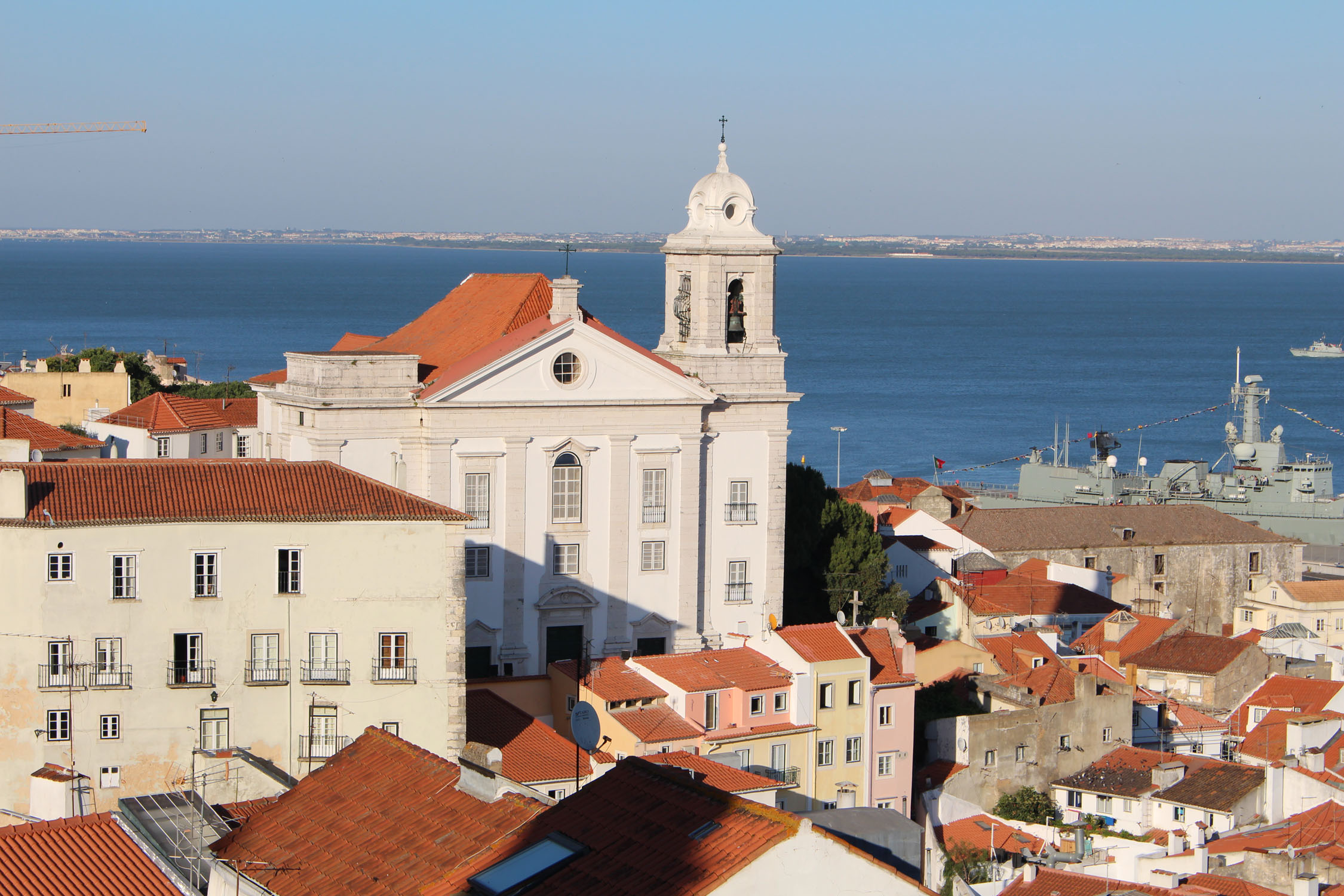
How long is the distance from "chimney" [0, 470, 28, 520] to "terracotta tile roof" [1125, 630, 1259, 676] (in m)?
28.4

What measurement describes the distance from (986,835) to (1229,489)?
43335 mm

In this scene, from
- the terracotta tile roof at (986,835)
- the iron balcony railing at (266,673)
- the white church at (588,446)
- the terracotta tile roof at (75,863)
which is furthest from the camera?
the white church at (588,446)

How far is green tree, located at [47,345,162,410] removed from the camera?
233ft

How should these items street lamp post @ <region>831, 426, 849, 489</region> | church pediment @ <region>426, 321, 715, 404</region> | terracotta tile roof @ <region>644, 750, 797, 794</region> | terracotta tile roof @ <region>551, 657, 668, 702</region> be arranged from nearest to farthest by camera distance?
terracotta tile roof @ <region>644, 750, 797, 794</region> < terracotta tile roof @ <region>551, 657, 668, 702</region> < church pediment @ <region>426, 321, 715, 404</region> < street lamp post @ <region>831, 426, 849, 489</region>

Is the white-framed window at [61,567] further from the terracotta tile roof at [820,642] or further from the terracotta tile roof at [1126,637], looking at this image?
the terracotta tile roof at [1126,637]

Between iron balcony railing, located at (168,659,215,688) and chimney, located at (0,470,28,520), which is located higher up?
chimney, located at (0,470,28,520)

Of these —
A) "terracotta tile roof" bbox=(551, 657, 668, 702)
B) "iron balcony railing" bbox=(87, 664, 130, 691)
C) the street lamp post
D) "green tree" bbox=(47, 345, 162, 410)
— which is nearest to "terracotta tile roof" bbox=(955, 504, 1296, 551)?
the street lamp post

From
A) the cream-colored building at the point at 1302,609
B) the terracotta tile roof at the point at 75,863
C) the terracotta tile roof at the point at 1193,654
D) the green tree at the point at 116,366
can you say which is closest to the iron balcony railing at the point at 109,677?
the terracotta tile roof at the point at 75,863

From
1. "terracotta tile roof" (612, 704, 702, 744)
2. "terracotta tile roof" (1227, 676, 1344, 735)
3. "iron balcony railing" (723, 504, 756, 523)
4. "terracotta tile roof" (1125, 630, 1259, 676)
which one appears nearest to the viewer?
"terracotta tile roof" (612, 704, 702, 744)

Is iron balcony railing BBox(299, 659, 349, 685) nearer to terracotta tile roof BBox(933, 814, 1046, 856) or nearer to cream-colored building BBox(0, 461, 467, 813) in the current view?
cream-colored building BBox(0, 461, 467, 813)

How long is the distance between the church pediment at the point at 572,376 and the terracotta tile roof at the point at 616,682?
207 inches

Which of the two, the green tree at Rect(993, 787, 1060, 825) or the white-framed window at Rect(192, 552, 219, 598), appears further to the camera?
the green tree at Rect(993, 787, 1060, 825)

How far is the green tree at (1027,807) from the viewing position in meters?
36.5

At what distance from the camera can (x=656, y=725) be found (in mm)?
32938
